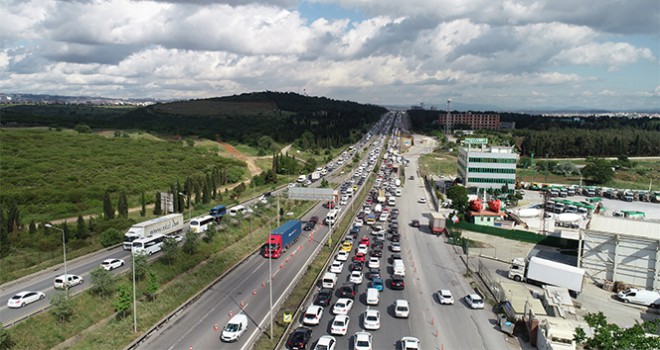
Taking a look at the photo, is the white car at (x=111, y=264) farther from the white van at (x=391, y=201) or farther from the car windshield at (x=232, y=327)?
the white van at (x=391, y=201)

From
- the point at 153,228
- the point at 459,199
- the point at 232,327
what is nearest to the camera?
the point at 232,327

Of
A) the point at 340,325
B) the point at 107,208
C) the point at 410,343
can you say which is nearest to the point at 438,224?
the point at 340,325

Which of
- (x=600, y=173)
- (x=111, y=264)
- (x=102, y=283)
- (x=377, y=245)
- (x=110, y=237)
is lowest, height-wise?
(x=377, y=245)

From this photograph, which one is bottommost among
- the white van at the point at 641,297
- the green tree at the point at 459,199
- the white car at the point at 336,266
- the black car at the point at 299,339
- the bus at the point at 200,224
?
the white van at the point at 641,297

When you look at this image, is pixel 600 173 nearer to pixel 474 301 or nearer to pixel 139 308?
pixel 474 301

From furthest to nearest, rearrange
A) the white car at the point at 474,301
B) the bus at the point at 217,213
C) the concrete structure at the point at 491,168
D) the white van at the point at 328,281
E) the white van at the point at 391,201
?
the concrete structure at the point at 491,168, the white van at the point at 391,201, the bus at the point at 217,213, the white van at the point at 328,281, the white car at the point at 474,301

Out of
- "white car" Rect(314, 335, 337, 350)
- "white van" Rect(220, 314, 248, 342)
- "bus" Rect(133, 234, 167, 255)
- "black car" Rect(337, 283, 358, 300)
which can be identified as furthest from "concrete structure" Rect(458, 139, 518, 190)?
"white van" Rect(220, 314, 248, 342)

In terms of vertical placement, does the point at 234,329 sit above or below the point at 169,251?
below

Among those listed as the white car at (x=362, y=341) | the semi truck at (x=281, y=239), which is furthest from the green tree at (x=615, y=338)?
the semi truck at (x=281, y=239)
